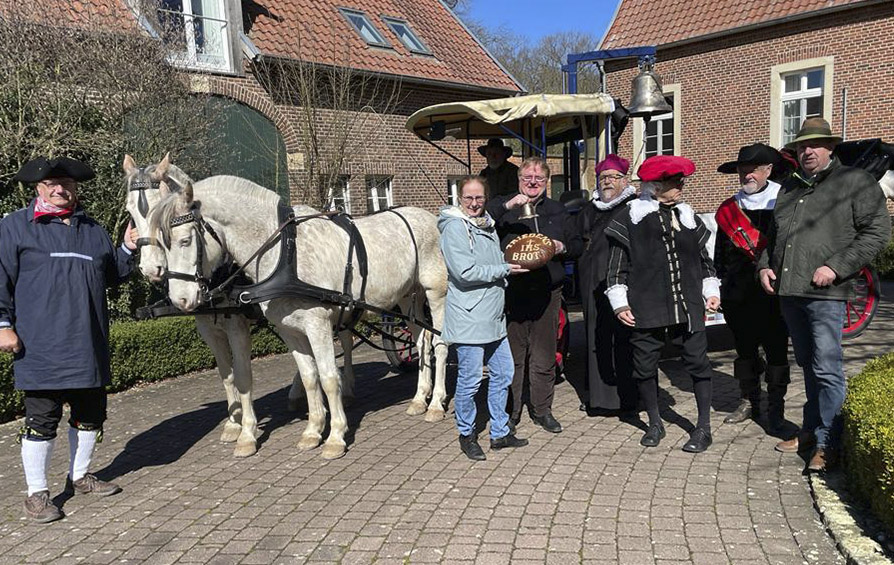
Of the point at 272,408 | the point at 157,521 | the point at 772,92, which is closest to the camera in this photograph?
the point at 157,521

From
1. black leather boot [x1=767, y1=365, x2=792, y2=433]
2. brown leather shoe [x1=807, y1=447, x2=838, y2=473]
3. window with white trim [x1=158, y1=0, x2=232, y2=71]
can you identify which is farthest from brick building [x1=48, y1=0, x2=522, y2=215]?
brown leather shoe [x1=807, y1=447, x2=838, y2=473]

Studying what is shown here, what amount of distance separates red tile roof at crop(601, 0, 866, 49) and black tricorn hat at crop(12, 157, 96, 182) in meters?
16.4

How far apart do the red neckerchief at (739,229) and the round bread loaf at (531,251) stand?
1403mm

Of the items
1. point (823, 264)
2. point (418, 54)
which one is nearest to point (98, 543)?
point (823, 264)

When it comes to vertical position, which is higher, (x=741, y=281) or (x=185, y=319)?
(x=741, y=281)

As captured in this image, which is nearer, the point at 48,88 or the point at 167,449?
the point at 167,449

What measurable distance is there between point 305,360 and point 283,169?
8985 mm

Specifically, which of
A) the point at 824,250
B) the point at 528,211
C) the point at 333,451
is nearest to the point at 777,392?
the point at 824,250

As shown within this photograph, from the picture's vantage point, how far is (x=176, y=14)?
36.1 feet

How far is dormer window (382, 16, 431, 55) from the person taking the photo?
1560cm

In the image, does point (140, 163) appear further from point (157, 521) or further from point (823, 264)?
point (823, 264)

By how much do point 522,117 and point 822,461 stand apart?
348 cm

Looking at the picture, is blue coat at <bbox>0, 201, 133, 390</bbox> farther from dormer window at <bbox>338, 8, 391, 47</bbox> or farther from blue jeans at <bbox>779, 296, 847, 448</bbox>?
dormer window at <bbox>338, 8, 391, 47</bbox>

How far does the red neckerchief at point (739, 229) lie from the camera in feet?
16.0
